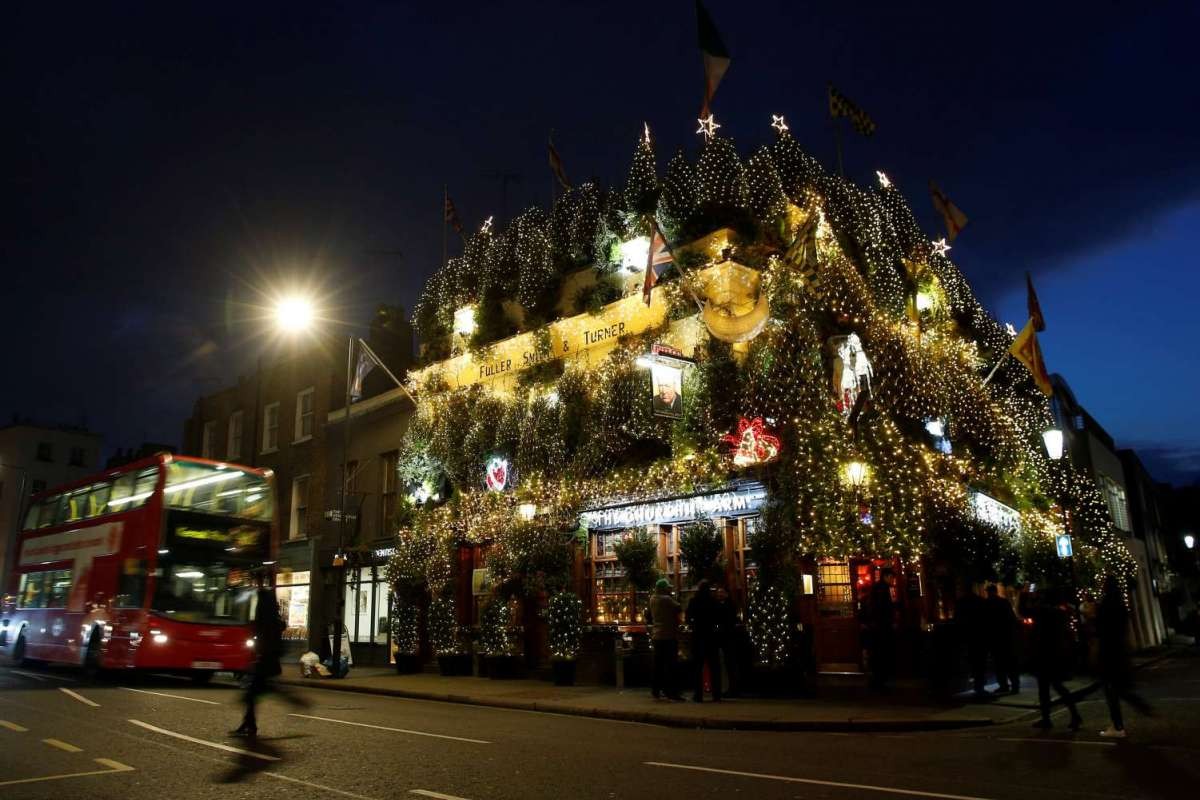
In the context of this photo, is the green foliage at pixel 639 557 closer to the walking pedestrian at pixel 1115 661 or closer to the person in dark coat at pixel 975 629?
A: the person in dark coat at pixel 975 629

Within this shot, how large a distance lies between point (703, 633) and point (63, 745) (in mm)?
8671

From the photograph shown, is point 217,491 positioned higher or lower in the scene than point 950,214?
lower

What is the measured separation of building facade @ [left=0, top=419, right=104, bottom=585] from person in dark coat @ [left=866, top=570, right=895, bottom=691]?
62.6 m

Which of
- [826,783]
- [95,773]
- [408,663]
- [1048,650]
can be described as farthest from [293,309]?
[1048,650]

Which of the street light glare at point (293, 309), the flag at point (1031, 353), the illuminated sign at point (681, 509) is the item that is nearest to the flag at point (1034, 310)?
the flag at point (1031, 353)

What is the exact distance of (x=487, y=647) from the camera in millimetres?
19297

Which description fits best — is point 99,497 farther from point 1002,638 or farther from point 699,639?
point 1002,638

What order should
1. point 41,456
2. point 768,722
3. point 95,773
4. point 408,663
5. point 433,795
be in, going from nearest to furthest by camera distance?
point 433,795 < point 95,773 < point 768,722 < point 408,663 < point 41,456

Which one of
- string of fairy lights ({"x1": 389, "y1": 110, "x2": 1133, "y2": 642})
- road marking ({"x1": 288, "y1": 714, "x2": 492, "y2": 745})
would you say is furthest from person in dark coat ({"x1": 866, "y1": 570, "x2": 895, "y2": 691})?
road marking ({"x1": 288, "y1": 714, "x2": 492, "y2": 745})

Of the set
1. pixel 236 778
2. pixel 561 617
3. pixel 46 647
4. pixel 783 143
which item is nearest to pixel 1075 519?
pixel 783 143

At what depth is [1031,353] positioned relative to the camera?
1881cm

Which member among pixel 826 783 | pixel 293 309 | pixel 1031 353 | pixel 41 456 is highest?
pixel 41 456

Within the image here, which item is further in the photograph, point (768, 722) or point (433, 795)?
point (768, 722)

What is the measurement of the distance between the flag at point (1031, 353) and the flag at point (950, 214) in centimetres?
296
